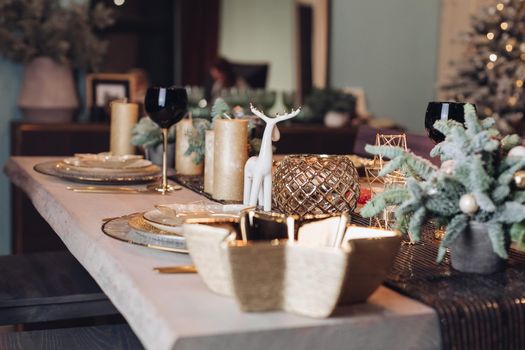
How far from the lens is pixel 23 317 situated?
5.87 feet

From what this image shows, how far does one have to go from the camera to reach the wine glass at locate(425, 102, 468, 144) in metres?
1.57

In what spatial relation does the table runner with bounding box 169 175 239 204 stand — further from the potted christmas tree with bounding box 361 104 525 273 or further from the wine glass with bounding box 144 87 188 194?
the potted christmas tree with bounding box 361 104 525 273

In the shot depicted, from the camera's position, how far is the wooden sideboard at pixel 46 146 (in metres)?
3.39

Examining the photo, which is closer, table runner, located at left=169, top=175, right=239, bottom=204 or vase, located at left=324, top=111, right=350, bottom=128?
table runner, located at left=169, top=175, right=239, bottom=204

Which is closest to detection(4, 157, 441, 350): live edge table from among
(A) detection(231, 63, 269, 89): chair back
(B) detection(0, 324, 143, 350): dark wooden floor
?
(B) detection(0, 324, 143, 350): dark wooden floor

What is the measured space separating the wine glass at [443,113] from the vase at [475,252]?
46cm

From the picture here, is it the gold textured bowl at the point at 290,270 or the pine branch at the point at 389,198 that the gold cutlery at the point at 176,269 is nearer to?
the gold textured bowl at the point at 290,270

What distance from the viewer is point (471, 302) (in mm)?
1026

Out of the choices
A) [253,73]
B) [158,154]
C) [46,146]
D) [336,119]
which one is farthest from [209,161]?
[253,73]

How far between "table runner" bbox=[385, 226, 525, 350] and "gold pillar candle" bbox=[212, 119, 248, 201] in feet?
2.16

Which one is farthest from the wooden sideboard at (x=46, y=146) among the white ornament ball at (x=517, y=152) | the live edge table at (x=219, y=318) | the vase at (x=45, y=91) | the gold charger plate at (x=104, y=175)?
the white ornament ball at (x=517, y=152)

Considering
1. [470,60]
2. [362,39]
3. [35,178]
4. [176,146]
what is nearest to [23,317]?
[35,178]

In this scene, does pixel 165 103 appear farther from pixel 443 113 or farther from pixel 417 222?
pixel 417 222

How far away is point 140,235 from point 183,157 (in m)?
1.01
